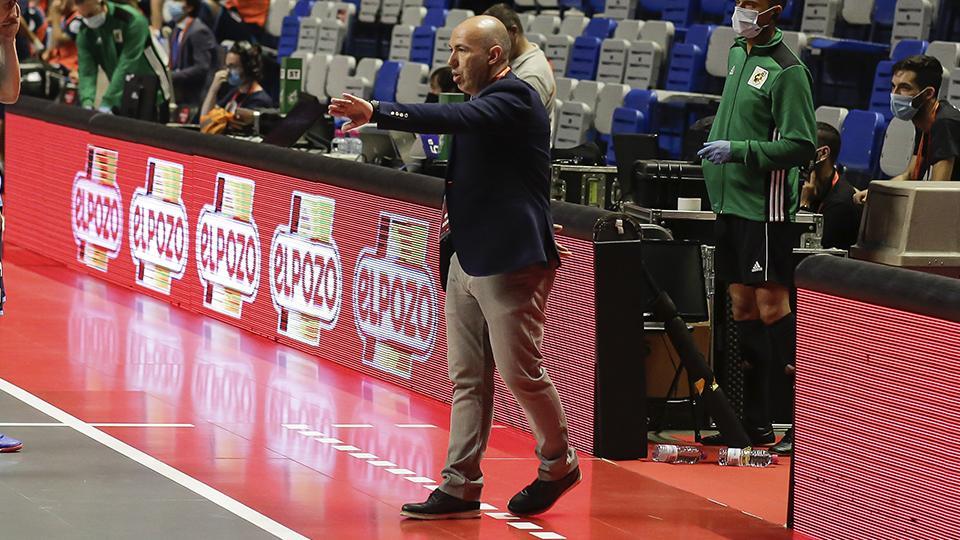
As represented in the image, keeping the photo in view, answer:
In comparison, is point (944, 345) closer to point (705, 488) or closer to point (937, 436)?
point (937, 436)

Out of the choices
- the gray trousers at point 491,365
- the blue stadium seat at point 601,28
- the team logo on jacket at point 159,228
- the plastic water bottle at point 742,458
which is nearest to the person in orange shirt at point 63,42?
the blue stadium seat at point 601,28

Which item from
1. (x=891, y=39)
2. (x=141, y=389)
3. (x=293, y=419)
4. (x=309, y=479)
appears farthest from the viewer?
(x=891, y=39)

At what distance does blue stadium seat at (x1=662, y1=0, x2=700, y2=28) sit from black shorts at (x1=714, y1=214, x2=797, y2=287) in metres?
9.45

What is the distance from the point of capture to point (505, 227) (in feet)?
19.6

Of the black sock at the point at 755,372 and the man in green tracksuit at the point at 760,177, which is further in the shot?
the black sock at the point at 755,372

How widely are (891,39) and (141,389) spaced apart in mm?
8577

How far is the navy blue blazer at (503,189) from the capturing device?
5.95 metres

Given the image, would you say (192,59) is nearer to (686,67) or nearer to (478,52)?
(686,67)

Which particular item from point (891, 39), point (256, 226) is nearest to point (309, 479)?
point (256, 226)

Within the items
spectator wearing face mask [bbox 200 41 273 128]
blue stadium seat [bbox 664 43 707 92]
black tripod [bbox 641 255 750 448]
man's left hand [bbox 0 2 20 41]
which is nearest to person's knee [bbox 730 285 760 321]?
black tripod [bbox 641 255 750 448]

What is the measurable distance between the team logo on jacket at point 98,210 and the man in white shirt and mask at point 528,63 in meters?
4.54

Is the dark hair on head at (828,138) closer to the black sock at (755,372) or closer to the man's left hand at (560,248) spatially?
the black sock at (755,372)

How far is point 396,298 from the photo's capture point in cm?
880

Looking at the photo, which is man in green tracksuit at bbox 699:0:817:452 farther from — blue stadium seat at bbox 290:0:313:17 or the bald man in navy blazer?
blue stadium seat at bbox 290:0:313:17
